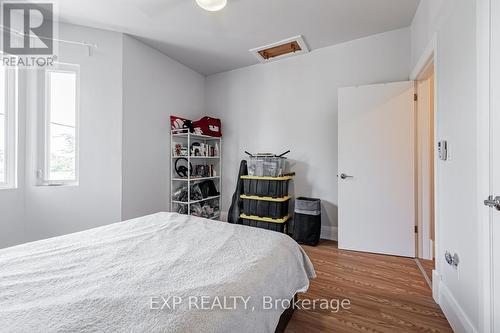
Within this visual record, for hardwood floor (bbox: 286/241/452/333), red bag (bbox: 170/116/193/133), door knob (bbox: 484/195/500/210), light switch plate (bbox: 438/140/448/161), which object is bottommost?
hardwood floor (bbox: 286/241/452/333)

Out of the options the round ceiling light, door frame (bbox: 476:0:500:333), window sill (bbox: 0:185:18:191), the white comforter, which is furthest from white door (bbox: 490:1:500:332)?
window sill (bbox: 0:185:18:191)

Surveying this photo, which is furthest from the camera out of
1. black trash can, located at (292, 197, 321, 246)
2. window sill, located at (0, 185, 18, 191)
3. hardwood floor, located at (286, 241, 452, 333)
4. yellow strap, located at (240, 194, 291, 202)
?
yellow strap, located at (240, 194, 291, 202)

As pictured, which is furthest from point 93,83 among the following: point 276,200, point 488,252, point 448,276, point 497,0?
point 448,276

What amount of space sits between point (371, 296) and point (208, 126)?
289 centimetres

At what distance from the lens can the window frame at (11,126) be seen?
2260 millimetres

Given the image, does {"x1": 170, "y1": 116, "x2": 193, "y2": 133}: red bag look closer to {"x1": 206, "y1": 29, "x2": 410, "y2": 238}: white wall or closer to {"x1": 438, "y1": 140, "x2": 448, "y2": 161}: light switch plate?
{"x1": 206, "y1": 29, "x2": 410, "y2": 238}: white wall

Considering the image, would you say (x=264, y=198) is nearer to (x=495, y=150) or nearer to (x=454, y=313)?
(x=454, y=313)

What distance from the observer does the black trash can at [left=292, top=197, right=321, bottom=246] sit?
2844 millimetres

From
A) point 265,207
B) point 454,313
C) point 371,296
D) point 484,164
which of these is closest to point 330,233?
point 265,207

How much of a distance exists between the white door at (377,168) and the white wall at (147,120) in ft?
7.69

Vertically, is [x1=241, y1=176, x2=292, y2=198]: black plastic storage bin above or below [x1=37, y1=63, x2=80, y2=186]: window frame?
below

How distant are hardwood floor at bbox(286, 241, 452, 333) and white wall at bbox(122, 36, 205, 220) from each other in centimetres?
218

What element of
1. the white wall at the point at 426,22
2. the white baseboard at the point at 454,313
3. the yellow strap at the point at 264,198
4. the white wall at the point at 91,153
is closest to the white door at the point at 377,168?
the white wall at the point at 426,22

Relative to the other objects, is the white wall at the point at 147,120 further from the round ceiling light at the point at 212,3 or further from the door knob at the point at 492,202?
the door knob at the point at 492,202
